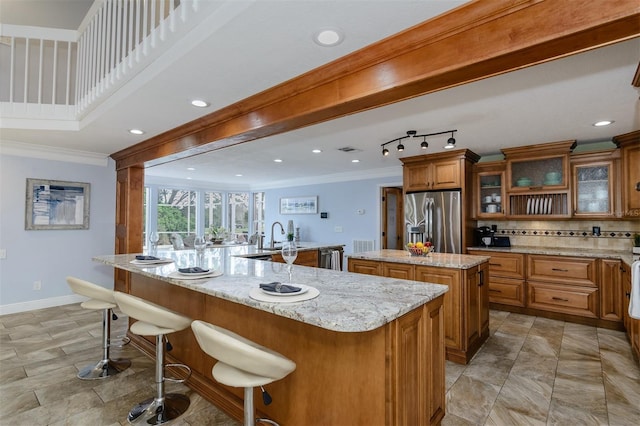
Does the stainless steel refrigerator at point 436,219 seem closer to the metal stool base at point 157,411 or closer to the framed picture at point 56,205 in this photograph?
the metal stool base at point 157,411

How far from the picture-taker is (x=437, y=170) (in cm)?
484

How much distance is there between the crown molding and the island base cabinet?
4.09 metres

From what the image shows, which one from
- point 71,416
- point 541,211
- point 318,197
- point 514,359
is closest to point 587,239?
point 541,211

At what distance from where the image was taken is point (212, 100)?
2668 mm

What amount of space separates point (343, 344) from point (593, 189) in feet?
14.7

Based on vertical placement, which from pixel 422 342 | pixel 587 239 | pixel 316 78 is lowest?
pixel 422 342

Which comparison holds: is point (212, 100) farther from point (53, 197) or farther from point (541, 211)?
point (541, 211)

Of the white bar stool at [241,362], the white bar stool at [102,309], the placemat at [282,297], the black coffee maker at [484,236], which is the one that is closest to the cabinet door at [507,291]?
the black coffee maker at [484,236]

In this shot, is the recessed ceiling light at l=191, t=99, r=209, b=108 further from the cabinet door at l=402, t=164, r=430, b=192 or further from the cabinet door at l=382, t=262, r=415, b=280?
the cabinet door at l=402, t=164, r=430, b=192

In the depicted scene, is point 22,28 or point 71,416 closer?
point 71,416

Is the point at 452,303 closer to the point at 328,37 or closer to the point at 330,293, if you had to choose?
the point at 330,293

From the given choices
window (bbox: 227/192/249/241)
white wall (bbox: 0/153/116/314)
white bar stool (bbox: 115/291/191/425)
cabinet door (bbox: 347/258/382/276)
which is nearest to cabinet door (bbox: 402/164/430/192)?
cabinet door (bbox: 347/258/382/276)

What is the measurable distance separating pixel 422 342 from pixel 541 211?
156 inches

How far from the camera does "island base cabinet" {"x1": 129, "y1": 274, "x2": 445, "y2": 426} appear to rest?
1.44 m
